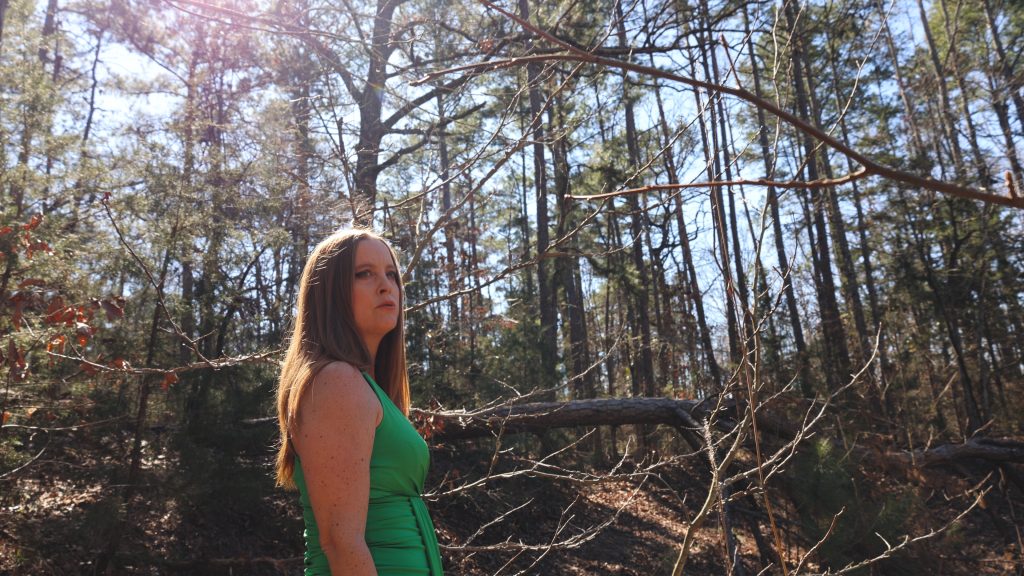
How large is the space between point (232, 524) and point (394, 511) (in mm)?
5436

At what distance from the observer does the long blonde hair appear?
154 centimetres

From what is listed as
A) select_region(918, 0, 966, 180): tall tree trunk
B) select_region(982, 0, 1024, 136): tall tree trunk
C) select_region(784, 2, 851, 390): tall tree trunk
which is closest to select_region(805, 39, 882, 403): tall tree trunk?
select_region(784, 2, 851, 390): tall tree trunk

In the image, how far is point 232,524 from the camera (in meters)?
6.18

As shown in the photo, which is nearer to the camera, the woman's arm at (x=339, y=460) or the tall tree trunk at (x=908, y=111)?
the woman's arm at (x=339, y=460)

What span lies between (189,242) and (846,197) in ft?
47.8

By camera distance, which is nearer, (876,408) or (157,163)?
(157,163)

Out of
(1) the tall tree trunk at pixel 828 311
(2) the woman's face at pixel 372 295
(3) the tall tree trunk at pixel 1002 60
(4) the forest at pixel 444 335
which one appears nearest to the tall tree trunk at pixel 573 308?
(4) the forest at pixel 444 335

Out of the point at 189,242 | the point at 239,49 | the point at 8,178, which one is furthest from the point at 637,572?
the point at 239,49

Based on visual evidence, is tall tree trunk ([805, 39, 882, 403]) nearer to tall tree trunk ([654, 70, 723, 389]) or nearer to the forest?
the forest

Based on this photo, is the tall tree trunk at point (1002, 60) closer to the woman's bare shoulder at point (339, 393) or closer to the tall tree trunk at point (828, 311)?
the tall tree trunk at point (828, 311)

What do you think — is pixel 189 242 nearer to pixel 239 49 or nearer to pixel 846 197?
pixel 239 49

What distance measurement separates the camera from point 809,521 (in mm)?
6285

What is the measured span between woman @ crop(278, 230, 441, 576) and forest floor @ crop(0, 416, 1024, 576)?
188cm

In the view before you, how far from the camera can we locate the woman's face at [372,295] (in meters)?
1.71
